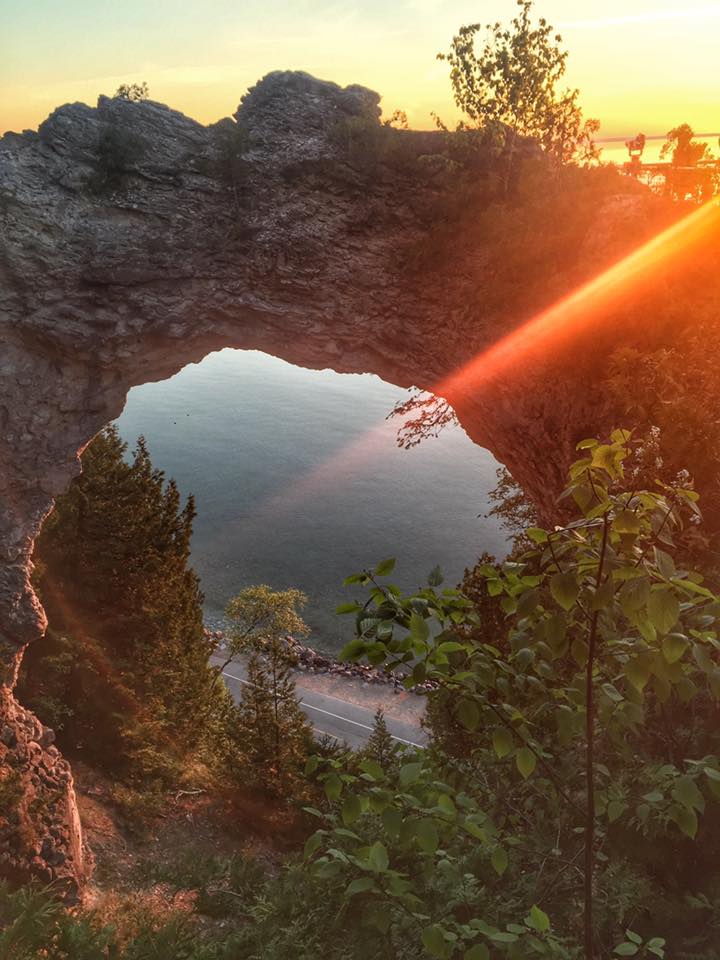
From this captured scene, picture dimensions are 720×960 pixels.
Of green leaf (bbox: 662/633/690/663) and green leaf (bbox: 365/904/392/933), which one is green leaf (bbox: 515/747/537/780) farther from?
green leaf (bbox: 365/904/392/933)

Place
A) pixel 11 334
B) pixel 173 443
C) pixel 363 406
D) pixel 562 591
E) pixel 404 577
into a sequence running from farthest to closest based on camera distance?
pixel 363 406 < pixel 173 443 < pixel 404 577 < pixel 11 334 < pixel 562 591

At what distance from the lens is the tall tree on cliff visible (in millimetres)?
23562

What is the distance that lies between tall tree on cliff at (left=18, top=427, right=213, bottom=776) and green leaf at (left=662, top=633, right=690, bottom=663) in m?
24.2

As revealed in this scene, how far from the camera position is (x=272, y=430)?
279ft

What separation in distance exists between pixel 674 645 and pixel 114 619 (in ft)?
84.9

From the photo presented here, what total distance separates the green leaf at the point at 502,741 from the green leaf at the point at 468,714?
12 cm

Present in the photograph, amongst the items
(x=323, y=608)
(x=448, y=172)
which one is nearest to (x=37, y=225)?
(x=448, y=172)

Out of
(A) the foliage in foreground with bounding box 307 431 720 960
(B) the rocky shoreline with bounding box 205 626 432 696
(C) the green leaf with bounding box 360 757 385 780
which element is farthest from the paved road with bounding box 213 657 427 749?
(C) the green leaf with bounding box 360 757 385 780

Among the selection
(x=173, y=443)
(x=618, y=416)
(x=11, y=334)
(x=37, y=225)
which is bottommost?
(x=173, y=443)

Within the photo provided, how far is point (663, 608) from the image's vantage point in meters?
2.31

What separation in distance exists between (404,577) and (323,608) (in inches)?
330

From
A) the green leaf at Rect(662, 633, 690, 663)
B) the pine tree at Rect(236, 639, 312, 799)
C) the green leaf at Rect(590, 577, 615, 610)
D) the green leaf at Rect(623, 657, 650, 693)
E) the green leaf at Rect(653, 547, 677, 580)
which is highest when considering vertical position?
the green leaf at Rect(653, 547, 677, 580)

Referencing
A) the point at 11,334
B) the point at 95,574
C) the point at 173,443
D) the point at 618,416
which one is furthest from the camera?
the point at 173,443

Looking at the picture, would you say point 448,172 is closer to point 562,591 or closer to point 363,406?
point 562,591
